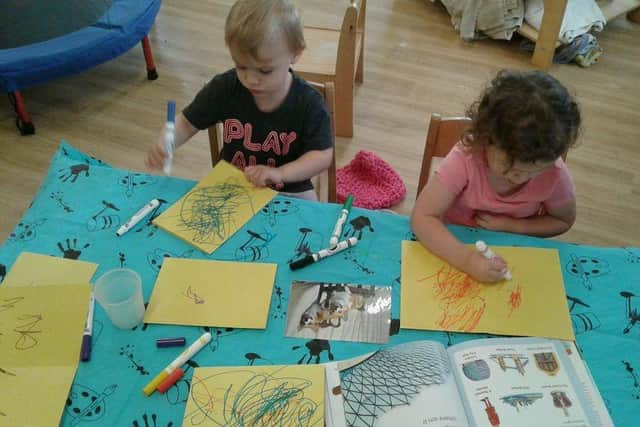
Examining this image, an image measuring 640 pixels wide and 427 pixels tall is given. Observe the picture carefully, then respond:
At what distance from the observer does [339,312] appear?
2.82ft

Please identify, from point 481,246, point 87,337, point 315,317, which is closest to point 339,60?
point 481,246

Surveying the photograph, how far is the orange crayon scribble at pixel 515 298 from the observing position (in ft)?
2.84

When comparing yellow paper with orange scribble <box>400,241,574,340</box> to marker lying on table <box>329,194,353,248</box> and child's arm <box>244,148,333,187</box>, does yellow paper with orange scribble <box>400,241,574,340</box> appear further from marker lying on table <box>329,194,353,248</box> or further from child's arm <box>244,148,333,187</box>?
child's arm <box>244,148,333,187</box>

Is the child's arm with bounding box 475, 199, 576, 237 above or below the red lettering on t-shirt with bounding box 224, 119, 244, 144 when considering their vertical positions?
below

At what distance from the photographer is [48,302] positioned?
0.85 m

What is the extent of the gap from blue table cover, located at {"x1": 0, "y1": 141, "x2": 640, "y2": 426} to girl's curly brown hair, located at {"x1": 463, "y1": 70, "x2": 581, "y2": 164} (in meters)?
0.17

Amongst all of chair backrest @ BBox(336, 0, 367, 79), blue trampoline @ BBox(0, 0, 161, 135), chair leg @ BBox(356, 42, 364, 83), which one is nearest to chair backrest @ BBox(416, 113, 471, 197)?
chair backrest @ BBox(336, 0, 367, 79)

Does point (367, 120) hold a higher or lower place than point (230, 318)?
lower

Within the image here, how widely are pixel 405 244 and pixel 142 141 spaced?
1567 mm

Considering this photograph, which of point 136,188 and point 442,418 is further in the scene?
point 136,188

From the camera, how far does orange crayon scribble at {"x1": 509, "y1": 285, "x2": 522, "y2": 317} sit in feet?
2.84

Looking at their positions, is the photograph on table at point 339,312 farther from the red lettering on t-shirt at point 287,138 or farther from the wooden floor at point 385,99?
the wooden floor at point 385,99

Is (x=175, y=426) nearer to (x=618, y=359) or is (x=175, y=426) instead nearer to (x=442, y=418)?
(x=442, y=418)

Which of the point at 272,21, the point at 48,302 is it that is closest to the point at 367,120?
the point at 272,21
